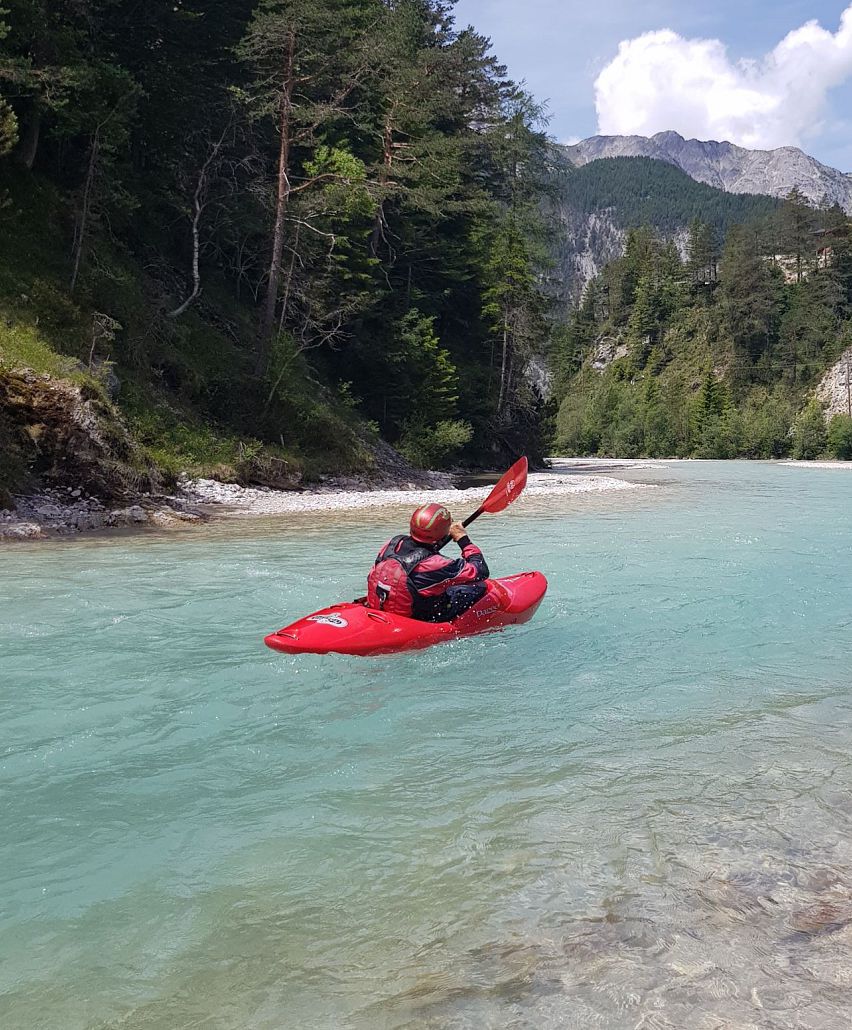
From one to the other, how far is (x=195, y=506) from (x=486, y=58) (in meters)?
26.5

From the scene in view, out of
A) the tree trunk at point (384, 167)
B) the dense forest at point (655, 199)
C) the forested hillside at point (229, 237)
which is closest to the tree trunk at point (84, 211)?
the forested hillside at point (229, 237)

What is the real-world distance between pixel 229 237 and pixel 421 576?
18559 millimetres

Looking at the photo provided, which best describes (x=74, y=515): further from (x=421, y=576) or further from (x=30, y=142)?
(x=30, y=142)

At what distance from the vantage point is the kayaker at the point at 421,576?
641cm

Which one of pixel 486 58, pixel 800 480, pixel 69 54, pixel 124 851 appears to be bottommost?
pixel 124 851

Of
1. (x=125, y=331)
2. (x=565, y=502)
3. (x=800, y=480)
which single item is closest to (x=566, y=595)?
(x=565, y=502)

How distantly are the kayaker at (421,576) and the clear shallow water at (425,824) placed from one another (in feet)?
1.17

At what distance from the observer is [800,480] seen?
29828 millimetres

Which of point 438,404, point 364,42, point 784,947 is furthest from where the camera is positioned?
point 438,404

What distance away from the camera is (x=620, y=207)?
189m

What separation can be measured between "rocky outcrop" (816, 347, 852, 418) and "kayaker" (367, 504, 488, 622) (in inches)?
2513

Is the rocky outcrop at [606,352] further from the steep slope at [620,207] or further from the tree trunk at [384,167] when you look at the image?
the steep slope at [620,207]

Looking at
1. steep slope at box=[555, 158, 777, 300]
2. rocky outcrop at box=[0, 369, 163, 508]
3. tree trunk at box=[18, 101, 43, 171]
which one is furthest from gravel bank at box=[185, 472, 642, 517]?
steep slope at box=[555, 158, 777, 300]

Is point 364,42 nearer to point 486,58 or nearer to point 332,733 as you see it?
point 486,58
